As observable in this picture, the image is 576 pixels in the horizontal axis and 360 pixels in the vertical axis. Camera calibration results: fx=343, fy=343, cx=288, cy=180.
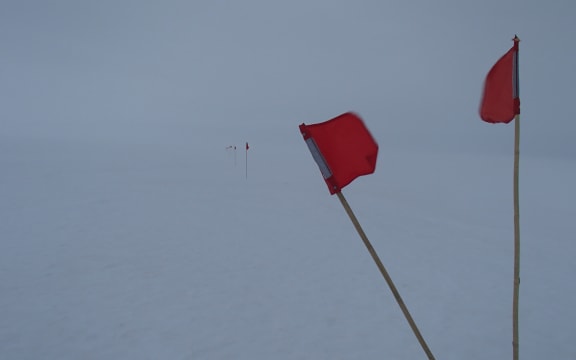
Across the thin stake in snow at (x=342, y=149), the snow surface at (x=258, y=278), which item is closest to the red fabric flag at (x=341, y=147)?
the thin stake in snow at (x=342, y=149)

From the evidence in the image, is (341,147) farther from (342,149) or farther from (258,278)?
(258,278)

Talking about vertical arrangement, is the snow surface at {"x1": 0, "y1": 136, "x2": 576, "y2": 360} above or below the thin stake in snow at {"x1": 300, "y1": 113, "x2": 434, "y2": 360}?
below

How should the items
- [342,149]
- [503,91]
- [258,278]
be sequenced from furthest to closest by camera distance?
1. [258,278]
2. [503,91]
3. [342,149]

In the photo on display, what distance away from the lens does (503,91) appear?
3559 millimetres

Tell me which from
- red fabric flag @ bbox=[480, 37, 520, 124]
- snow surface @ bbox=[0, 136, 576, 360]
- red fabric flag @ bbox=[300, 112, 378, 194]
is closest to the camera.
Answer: red fabric flag @ bbox=[300, 112, 378, 194]

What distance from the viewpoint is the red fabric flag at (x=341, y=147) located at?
2949 millimetres

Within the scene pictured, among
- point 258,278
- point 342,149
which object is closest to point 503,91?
point 342,149

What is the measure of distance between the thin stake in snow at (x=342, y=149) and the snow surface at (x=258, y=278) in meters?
2.28

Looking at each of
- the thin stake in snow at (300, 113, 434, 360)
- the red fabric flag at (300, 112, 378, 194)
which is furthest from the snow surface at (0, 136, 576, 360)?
the red fabric flag at (300, 112, 378, 194)

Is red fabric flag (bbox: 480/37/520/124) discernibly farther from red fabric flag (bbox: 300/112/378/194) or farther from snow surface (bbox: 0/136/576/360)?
snow surface (bbox: 0/136/576/360)

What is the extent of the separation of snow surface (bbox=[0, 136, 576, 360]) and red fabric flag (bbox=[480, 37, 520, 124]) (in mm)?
2982

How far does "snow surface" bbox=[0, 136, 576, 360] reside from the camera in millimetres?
4328

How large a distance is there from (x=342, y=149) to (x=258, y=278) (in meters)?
3.82

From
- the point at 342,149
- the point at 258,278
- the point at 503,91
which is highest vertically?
the point at 503,91
